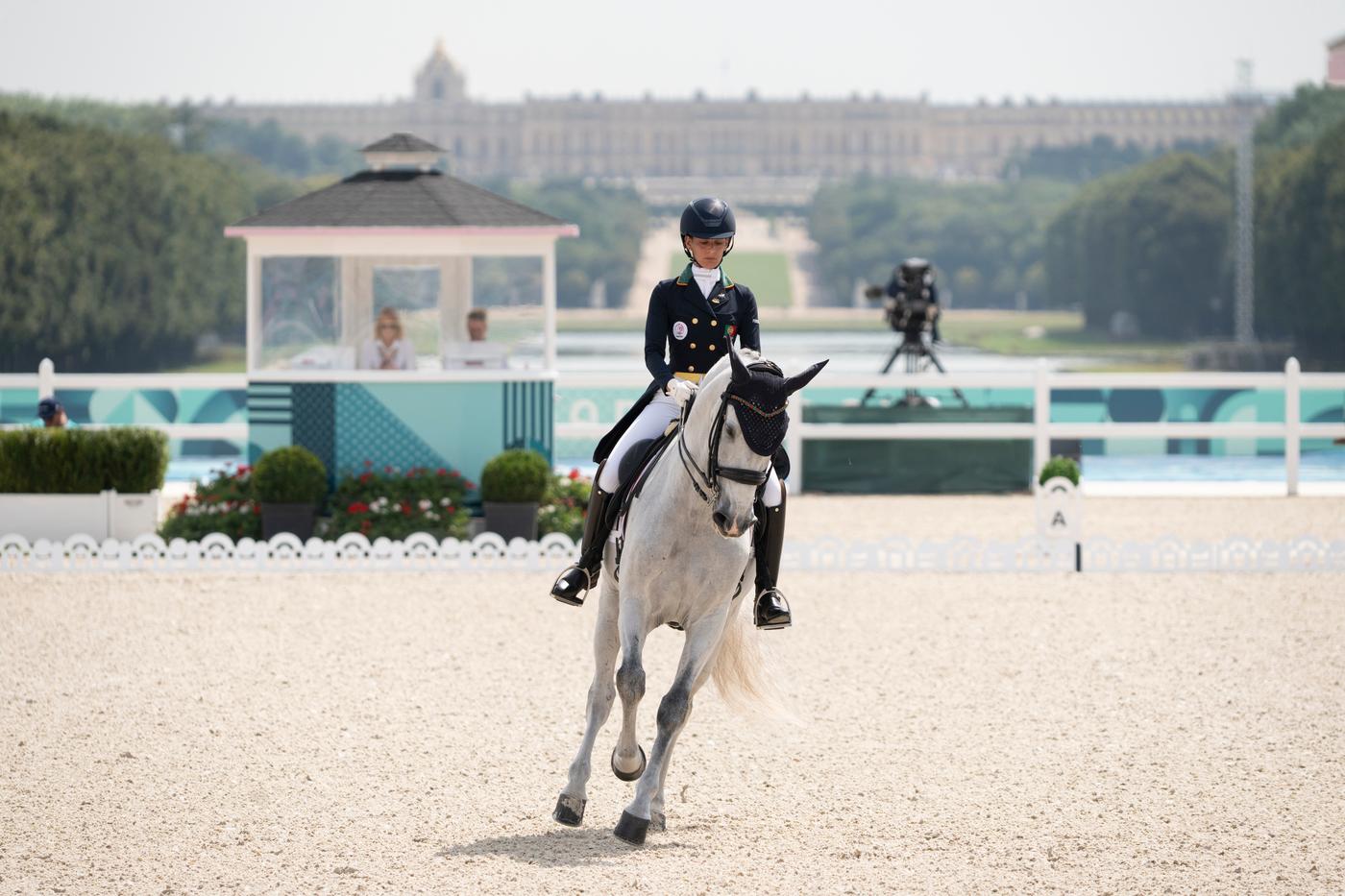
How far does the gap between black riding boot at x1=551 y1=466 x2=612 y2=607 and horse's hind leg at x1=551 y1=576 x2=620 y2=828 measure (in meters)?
0.09

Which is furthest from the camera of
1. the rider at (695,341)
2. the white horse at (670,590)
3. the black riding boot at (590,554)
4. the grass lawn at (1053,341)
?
the grass lawn at (1053,341)

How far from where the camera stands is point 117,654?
11.2m

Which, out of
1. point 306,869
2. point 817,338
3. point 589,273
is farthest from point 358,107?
point 306,869

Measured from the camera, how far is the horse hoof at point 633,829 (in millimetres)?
7168

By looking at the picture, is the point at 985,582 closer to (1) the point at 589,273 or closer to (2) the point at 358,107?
(1) the point at 589,273

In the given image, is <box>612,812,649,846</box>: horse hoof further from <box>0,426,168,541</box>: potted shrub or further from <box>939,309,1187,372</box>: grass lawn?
<box>939,309,1187,372</box>: grass lawn

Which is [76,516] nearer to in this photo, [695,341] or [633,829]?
[695,341]

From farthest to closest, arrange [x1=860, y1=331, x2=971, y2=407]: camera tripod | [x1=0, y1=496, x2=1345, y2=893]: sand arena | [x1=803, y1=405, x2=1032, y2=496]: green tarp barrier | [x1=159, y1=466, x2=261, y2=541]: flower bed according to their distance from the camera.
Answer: [x1=860, y1=331, x2=971, y2=407]: camera tripod < [x1=803, y1=405, x2=1032, y2=496]: green tarp barrier < [x1=159, y1=466, x2=261, y2=541]: flower bed < [x1=0, y1=496, x2=1345, y2=893]: sand arena

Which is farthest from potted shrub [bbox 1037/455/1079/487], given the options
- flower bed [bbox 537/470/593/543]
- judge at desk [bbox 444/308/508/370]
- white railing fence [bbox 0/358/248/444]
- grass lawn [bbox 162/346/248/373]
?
grass lawn [bbox 162/346/248/373]

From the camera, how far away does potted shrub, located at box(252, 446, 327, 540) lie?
49.8 ft

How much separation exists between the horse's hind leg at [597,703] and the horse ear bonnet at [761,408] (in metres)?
1.32

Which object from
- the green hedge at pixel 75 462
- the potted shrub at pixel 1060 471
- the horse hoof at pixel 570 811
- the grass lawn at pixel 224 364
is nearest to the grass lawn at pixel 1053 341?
the grass lawn at pixel 224 364

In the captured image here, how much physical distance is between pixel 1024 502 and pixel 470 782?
13119 millimetres

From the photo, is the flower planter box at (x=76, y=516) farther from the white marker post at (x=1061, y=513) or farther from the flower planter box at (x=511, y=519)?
the white marker post at (x=1061, y=513)
